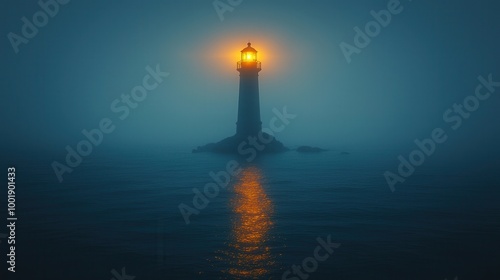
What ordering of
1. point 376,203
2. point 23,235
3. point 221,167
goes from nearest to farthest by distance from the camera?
point 23,235 < point 376,203 < point 221,167

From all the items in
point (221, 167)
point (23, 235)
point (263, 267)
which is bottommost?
point (263, 267)

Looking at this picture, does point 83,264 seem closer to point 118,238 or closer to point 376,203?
point 118,238

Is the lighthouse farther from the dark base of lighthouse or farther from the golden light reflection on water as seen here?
the golden light reflection on water

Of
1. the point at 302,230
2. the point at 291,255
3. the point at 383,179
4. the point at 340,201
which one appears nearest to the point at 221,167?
the point at 383,179

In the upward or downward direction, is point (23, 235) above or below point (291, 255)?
above

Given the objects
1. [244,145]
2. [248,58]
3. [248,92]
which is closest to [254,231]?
[248,92]

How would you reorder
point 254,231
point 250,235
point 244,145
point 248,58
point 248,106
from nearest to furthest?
point 250,235 < point 254,231 < point 248,58 < point 248,106 < point 244,145

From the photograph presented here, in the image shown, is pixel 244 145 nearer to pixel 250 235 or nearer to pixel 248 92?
pixel 248 92
